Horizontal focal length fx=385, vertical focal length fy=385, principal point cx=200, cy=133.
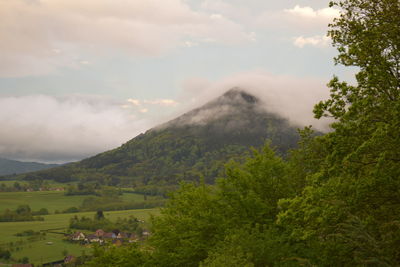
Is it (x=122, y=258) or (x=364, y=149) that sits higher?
(x=364, y=149)

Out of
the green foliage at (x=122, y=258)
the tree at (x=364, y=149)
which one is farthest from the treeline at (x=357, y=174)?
the green foliage at (x=122, y=258)

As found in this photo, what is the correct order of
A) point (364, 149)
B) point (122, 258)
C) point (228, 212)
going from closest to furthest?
point (364, 149)
point (228, 212)
point (122, 258)

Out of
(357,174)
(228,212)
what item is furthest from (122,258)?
(357,174)

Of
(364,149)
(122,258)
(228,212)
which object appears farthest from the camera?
(122,258)

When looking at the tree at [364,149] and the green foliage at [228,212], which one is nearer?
the tree at [364,149]

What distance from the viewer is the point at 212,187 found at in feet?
139

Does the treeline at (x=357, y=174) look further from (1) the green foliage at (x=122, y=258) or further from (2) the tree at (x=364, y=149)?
(1) the green foliage at (x=122, y=258)

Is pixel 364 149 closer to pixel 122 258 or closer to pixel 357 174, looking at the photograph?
pixel 357 174

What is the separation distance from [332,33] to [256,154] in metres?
17.6

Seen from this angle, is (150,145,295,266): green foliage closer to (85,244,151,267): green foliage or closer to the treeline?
(85,244,151,267): green foliage

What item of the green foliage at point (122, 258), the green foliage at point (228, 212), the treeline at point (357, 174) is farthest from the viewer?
the green foliage at point (122, 258)

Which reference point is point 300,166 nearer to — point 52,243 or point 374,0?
point 374,0

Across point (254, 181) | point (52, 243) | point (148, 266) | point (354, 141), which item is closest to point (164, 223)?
point (148, 266)

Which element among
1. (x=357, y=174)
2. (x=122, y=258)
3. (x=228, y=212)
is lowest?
(x=122, y=258)
